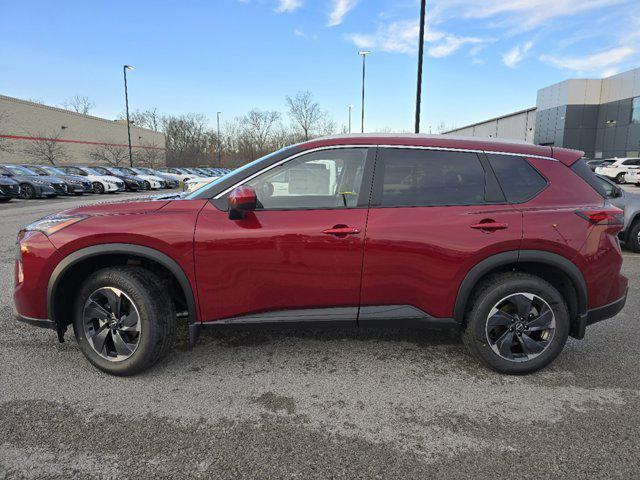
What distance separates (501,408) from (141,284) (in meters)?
2.57

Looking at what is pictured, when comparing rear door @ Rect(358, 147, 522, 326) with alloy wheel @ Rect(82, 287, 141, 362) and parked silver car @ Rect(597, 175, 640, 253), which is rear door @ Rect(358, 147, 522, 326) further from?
parked silver car @ Rect(597, 175, 640, 253)

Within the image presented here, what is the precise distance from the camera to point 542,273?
3.23 meters

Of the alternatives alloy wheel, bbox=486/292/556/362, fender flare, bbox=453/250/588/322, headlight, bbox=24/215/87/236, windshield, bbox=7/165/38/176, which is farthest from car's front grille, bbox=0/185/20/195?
alloy wheel, bbox=486/292/556/362

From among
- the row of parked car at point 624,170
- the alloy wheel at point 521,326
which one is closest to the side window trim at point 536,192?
the alloy wheel at point 521,326

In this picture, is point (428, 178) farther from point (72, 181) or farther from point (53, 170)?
point (53, 170)

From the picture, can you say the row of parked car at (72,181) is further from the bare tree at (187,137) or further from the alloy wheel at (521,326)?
the bare tree at (187,137)

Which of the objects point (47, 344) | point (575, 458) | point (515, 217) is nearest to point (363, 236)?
point (515, 217)

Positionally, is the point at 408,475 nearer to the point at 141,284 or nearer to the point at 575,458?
the point at 575,458

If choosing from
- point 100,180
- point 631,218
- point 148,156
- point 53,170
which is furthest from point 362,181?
point 148,156

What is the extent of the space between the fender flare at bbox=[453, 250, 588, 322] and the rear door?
0.04 meters

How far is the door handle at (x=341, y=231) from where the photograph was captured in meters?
2.93

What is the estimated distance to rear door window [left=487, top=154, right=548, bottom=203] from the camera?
3104mm

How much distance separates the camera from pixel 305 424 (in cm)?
259

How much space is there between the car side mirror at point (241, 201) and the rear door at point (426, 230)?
2.67ft
